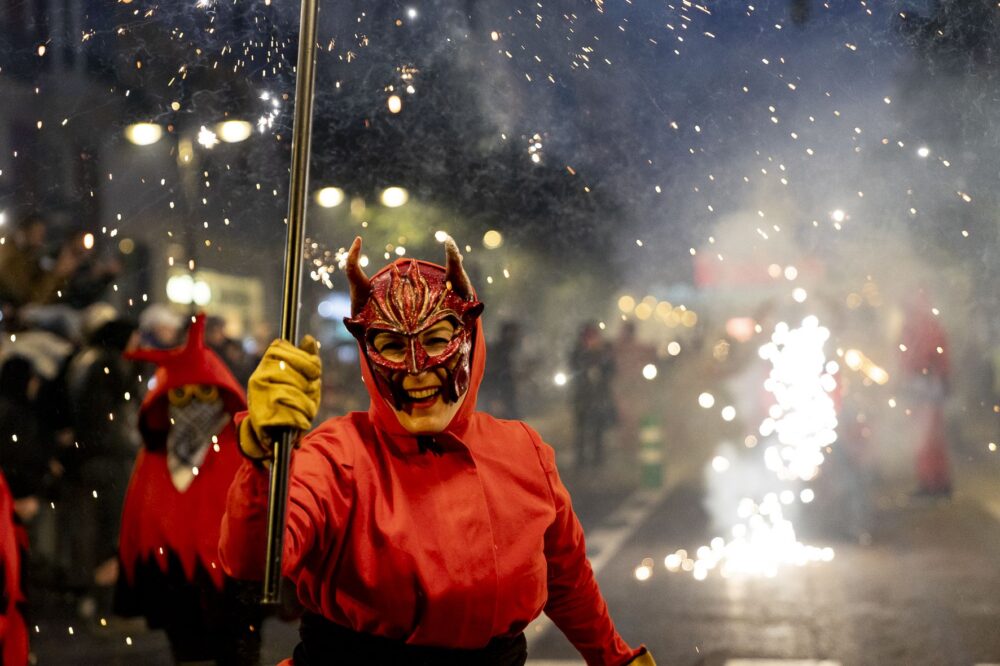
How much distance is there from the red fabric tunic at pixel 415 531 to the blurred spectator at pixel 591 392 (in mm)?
1179

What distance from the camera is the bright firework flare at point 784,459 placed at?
3.28 metres

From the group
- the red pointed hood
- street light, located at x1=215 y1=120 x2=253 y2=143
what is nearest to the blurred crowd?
street light, located at x1=215 y1=120 x2=253 y2=143

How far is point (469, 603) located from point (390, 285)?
62 cm

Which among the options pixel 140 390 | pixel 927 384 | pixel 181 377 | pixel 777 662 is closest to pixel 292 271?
pixel 181 377

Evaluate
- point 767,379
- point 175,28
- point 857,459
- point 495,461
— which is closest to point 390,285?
point 495,461

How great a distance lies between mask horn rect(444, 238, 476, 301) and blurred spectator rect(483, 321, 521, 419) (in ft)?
3.92

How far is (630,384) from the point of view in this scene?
11.0 ft

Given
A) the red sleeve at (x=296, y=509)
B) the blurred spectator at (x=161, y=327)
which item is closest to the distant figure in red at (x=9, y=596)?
the blurred spectator at (x=161, y=327)

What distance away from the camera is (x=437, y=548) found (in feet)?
6.54

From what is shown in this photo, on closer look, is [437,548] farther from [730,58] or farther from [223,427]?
[730,58]

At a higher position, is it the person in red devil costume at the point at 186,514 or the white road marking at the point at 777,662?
the person in red devil costume at the point at 186,514

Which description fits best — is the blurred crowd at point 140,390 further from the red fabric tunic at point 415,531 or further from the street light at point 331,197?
the red fabric tunic at point 415,531

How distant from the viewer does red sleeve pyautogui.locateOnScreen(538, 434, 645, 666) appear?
2.29 m

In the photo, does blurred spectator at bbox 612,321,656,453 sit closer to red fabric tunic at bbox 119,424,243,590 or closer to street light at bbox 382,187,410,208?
street light at bbox 382,187,410,208
